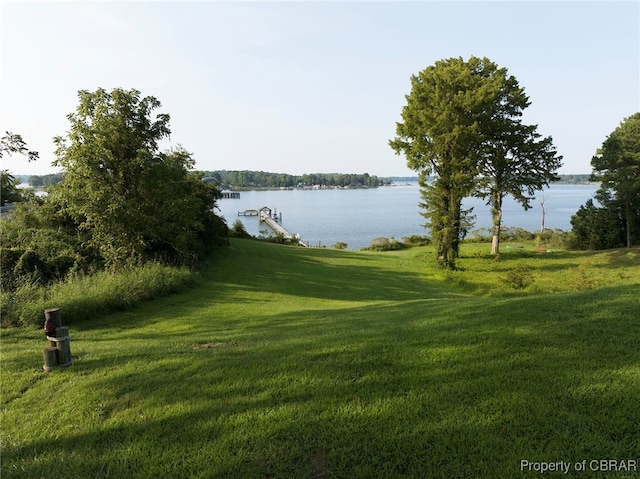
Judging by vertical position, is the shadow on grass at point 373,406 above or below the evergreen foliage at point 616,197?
below

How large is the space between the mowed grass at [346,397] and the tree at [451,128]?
47.8 feet

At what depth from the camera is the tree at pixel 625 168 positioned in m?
23.2

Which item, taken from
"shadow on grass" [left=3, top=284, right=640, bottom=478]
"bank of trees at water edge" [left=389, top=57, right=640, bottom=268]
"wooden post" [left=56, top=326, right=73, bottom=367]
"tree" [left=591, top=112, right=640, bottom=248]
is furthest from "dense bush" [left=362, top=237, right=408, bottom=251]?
"wooden post" [left=56, top=326, right=73, bottom=367]

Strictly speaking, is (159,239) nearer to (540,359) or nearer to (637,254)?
(540,359)

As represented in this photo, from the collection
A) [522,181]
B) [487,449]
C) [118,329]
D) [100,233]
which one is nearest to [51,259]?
[100,233]

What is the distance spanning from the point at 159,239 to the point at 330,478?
12.4 m

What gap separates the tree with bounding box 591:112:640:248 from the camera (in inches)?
914

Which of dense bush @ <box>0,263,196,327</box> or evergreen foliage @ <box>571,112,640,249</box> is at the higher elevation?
evergreen foliage @ <box>571,112,640,249</box>

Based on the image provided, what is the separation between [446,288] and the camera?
17.1 m

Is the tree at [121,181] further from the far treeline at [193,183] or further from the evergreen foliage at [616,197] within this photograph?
the evergreen foliage at [616,197]

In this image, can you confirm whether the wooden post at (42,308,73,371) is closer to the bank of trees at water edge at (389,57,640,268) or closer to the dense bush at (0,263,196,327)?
the dense bush at (0,263,196,327)

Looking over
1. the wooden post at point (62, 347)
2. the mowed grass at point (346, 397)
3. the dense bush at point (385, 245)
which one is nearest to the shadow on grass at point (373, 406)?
the mowed grass at point (346, 397)

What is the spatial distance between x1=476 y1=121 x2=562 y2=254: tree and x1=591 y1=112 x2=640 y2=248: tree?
3106 mm

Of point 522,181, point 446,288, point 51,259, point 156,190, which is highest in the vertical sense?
point 522,181
